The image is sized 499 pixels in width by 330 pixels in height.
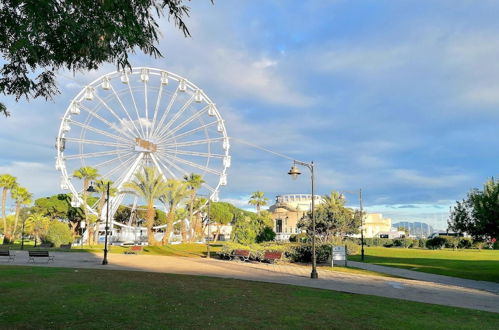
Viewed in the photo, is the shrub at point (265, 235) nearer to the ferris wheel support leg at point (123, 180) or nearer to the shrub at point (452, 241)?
the ferris wheel support leg at point (123, 180)

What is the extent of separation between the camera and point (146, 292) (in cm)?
1427

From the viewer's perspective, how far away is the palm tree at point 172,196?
166 feet

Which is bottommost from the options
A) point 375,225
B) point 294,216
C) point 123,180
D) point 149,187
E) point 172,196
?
point 375,225

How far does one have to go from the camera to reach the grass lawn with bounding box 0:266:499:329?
31.3 feet

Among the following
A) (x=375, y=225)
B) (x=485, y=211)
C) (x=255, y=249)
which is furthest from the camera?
(x=375, y=225)

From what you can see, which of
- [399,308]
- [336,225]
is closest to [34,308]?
[399,308]

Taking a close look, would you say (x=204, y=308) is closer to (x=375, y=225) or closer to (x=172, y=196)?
(x=172, y=196)

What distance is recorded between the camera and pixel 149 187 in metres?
49.0

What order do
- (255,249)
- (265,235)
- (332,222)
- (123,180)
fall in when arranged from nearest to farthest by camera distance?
(255,249), (265,235), (123,180), (332,222)

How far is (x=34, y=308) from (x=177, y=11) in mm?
8797

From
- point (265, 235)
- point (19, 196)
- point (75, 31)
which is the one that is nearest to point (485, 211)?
point (75, 31)

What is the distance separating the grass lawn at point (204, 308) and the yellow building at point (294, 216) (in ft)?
369

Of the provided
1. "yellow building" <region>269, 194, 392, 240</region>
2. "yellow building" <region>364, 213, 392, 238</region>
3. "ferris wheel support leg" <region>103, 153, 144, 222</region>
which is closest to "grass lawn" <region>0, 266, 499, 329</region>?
"ferris wheel support leg" <region>103, 153, 144, 222</region>

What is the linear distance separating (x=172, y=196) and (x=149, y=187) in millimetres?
3363
